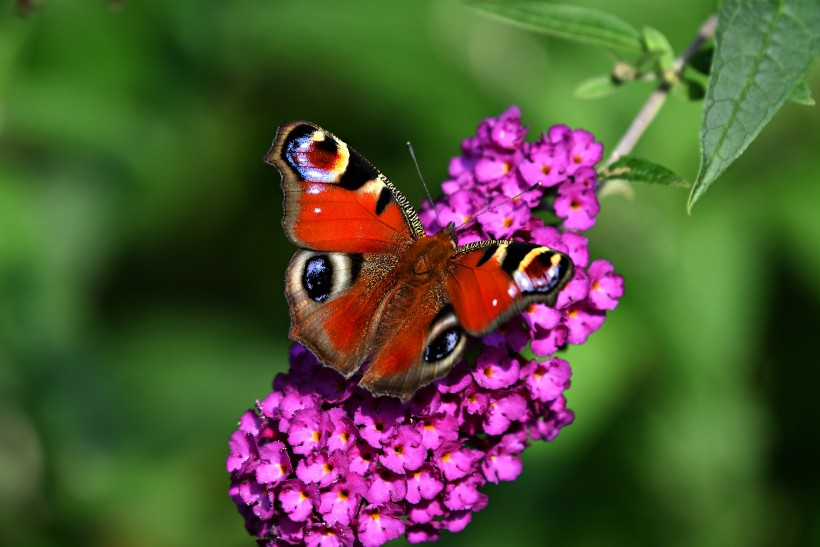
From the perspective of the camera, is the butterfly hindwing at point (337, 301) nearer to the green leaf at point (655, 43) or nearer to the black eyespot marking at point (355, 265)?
the black eyespot marking at point (355, 265)

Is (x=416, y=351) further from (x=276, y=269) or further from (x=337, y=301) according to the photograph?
(x=276, y=269)

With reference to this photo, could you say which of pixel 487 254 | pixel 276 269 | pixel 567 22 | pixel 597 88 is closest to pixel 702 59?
pixel 597 88

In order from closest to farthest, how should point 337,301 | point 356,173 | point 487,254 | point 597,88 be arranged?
1. point 487,254
2. point 337,301
3. point 356,173
4. point 597,88

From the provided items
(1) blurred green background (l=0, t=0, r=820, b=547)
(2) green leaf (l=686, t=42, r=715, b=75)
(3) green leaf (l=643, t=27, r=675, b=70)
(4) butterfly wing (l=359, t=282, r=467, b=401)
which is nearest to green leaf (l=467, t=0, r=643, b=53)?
(3) green leaf (l=643, t=27, r=675, b=70)

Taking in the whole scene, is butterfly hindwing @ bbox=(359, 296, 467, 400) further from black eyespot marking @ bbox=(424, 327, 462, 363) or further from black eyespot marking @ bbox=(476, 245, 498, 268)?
black eyespot marking @ bbox=(476, 245, 498, 268)

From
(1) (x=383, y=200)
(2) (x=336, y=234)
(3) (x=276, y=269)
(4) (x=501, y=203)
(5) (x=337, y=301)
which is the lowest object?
(3) (x=276, y=269)

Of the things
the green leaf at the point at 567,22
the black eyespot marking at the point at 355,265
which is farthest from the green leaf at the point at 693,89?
the black eyespot marking at the point at 355,265
